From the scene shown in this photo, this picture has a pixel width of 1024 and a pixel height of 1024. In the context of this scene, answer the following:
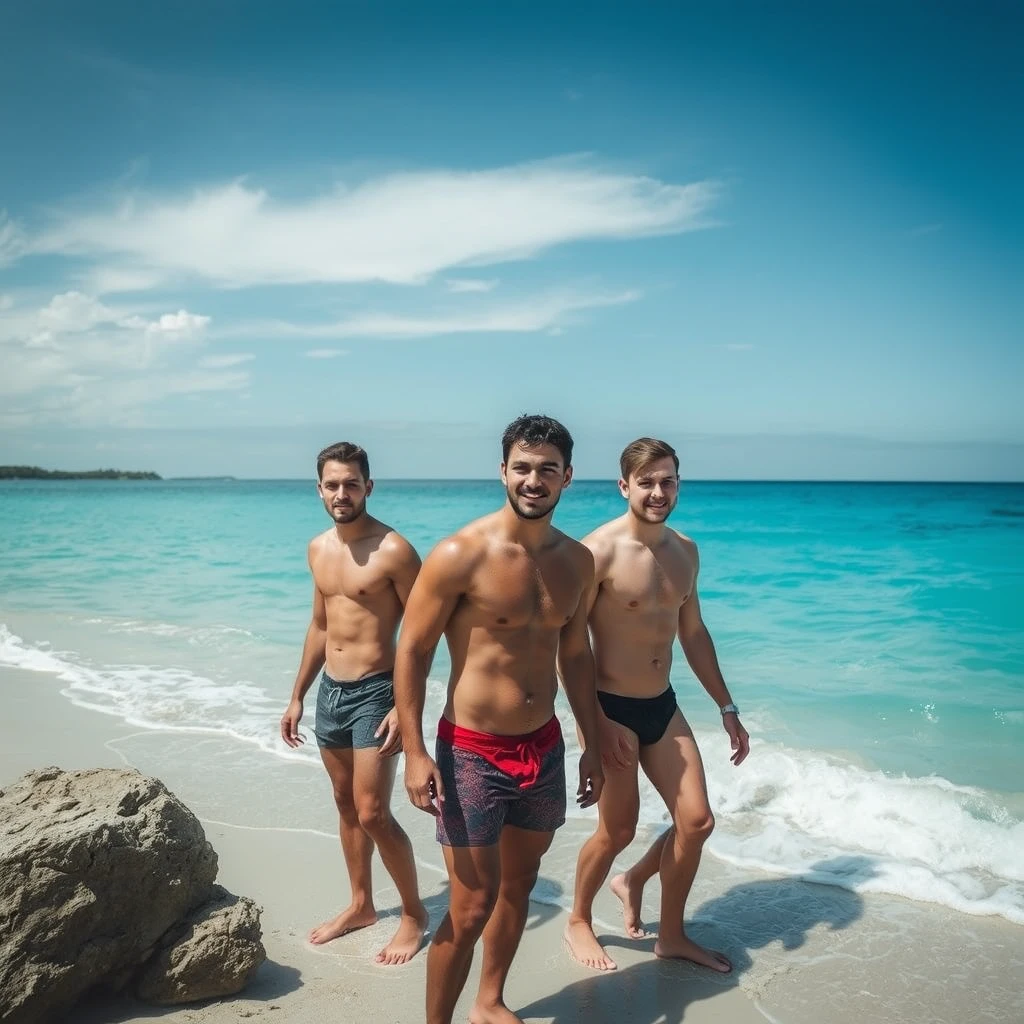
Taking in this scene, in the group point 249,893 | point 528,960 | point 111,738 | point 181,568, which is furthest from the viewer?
point 181,568

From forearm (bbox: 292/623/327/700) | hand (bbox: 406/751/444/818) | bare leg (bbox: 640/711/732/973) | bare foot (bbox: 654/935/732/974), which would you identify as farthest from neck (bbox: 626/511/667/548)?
bare foot (bbox: 654/935/732/974)

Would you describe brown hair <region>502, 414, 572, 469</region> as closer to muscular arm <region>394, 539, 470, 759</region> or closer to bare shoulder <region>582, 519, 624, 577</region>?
muscular arm <region>394, 539, 470, 759</region>

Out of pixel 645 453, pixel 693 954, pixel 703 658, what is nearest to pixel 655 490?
pixel 645 453

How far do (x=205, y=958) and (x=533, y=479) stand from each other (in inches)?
86.6

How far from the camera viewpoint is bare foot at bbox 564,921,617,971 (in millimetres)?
3887

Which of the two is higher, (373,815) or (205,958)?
(373,815)

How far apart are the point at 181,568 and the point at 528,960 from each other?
17.1 meters

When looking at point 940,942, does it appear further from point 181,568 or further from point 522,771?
point 181,568

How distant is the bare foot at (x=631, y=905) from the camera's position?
4.20 meters

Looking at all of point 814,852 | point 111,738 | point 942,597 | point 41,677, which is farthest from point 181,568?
point 814,852

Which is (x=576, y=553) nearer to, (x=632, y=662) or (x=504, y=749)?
(x=504, y=749)

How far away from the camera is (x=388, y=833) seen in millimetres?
4047

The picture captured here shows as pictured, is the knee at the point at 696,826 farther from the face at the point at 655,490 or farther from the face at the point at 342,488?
the face at the point at 342,488

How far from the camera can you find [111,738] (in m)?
7.10
